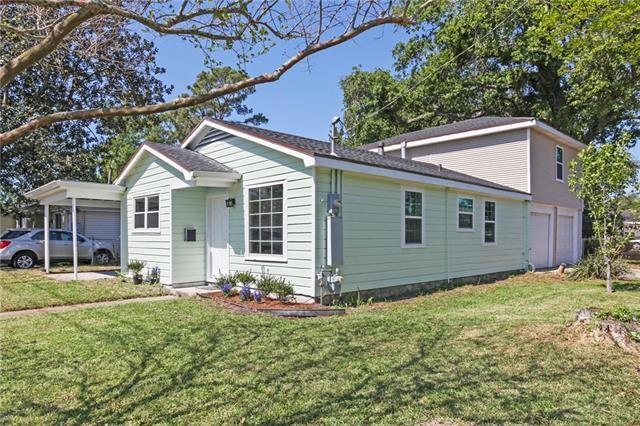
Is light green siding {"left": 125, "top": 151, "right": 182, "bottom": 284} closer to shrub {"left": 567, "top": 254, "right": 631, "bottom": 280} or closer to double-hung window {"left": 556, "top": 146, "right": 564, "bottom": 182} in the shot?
shrub {"left": 567, "top": 254, "right": 631, "bottom": 280}

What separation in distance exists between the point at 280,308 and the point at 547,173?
12976 millimetres

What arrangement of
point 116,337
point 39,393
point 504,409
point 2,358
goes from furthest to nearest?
1. point 116,337
2. point 2,358
3. point 39,393
4. point 504,409

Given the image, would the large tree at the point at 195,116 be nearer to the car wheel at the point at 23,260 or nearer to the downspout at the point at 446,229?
the car wheel at the point at 23,260

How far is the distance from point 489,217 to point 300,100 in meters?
6.78

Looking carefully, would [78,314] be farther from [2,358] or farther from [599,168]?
[599,168]

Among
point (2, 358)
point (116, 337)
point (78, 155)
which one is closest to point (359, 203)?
point (116, 337)

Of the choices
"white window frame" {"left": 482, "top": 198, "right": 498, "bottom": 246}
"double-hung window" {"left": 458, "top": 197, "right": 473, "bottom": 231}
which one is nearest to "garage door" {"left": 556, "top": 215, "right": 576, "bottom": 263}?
"white window frame" {"left": 482, "top": 198, "right": 498, "bottom": 246}

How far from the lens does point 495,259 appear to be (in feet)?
43.3

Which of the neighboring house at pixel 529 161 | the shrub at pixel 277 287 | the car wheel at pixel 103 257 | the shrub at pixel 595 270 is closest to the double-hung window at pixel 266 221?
the shrub at pixel 277 287

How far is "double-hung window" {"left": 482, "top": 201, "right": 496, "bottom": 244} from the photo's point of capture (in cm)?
1276

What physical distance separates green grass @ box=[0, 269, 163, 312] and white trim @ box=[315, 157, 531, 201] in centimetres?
500

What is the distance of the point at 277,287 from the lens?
8.22 m

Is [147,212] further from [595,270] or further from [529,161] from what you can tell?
[595,270]

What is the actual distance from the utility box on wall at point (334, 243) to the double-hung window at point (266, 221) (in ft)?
3.48
